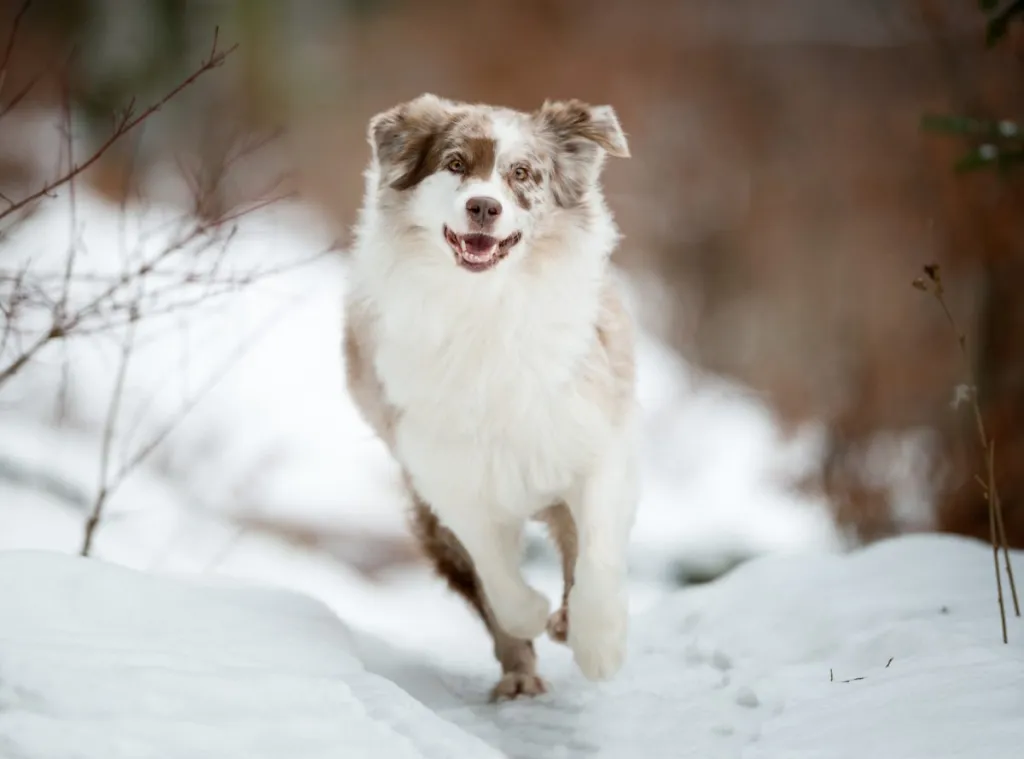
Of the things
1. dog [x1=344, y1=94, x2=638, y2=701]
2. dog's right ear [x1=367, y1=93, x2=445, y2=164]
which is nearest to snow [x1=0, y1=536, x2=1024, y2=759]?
dog [x1=344, y1=94, x2=638, y2=701]

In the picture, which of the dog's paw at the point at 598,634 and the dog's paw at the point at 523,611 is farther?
the dog's paw at the point at 523,611

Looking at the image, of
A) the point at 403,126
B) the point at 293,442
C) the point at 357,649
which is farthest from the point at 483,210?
the point at 293,442

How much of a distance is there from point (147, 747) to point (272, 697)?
0.34 m

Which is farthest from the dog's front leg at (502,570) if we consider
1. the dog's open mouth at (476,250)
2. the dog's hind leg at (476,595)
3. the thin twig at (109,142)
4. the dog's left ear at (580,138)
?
the thin twig at (109,142)

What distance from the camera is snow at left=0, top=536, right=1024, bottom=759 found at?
1.98 m

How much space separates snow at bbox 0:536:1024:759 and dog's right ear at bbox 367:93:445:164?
1.58 meters

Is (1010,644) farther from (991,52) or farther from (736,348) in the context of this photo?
(736,348)

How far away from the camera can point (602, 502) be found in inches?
131

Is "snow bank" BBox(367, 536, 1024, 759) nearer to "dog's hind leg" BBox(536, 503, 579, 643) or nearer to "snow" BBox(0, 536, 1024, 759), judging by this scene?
"snow" BBox(0, 536, 1024, 759)

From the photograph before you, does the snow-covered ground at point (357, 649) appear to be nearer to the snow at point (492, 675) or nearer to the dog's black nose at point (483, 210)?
the snow at point (492, 675)

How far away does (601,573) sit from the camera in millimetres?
3254

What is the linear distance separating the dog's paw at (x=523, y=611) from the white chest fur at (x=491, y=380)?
15.7 inches

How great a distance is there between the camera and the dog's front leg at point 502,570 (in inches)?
134

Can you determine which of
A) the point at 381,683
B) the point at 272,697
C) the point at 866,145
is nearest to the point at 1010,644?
the point at 381,683
